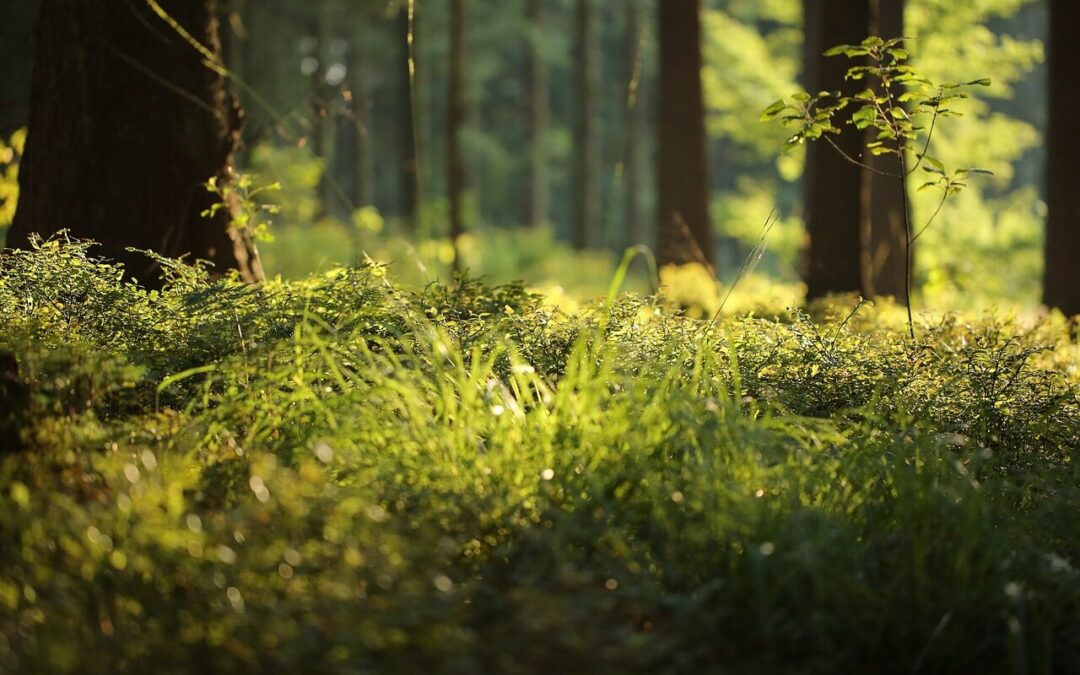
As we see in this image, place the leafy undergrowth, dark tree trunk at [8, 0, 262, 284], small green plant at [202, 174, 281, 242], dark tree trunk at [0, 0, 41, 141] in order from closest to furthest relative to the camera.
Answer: the leafy undergrowth, small green plant at [202, 174, 281, 242], dark tree trunk at [8, 0, 262, 284], dark tree trunk at [0, 0, 41, 141]

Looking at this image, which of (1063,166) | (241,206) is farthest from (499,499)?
(1063,166)

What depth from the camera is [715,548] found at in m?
3.37

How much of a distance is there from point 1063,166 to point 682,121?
426 cm

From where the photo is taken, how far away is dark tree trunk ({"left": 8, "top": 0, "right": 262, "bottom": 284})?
6141mm

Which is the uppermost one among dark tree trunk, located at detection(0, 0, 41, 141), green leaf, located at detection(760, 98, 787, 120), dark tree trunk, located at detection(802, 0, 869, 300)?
dark tree trunk, located at detection(0, 0, 41, 141)

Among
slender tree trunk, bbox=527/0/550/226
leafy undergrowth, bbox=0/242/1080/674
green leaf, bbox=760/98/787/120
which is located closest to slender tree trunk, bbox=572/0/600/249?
slender tree trunk, bbox=527/0/550/226

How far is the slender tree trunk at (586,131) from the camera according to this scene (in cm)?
2873

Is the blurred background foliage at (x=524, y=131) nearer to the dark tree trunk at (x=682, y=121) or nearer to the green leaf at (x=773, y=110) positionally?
the dark tree trunk at (x=682, y=121)

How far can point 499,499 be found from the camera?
338 centimetres

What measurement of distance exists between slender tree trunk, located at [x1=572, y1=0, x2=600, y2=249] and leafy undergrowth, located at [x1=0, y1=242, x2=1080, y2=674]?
24515 mm

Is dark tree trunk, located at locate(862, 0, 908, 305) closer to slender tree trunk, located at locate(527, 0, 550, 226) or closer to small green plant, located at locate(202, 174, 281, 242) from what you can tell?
small green plant, located at locate(202, 174, 281, 242)

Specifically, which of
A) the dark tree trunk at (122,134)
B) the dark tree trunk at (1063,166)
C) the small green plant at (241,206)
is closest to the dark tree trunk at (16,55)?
the dark tree trunk at (122,134)

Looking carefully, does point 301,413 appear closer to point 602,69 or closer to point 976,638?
point 976,638

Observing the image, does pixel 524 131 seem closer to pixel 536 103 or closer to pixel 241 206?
pixel 536 103
